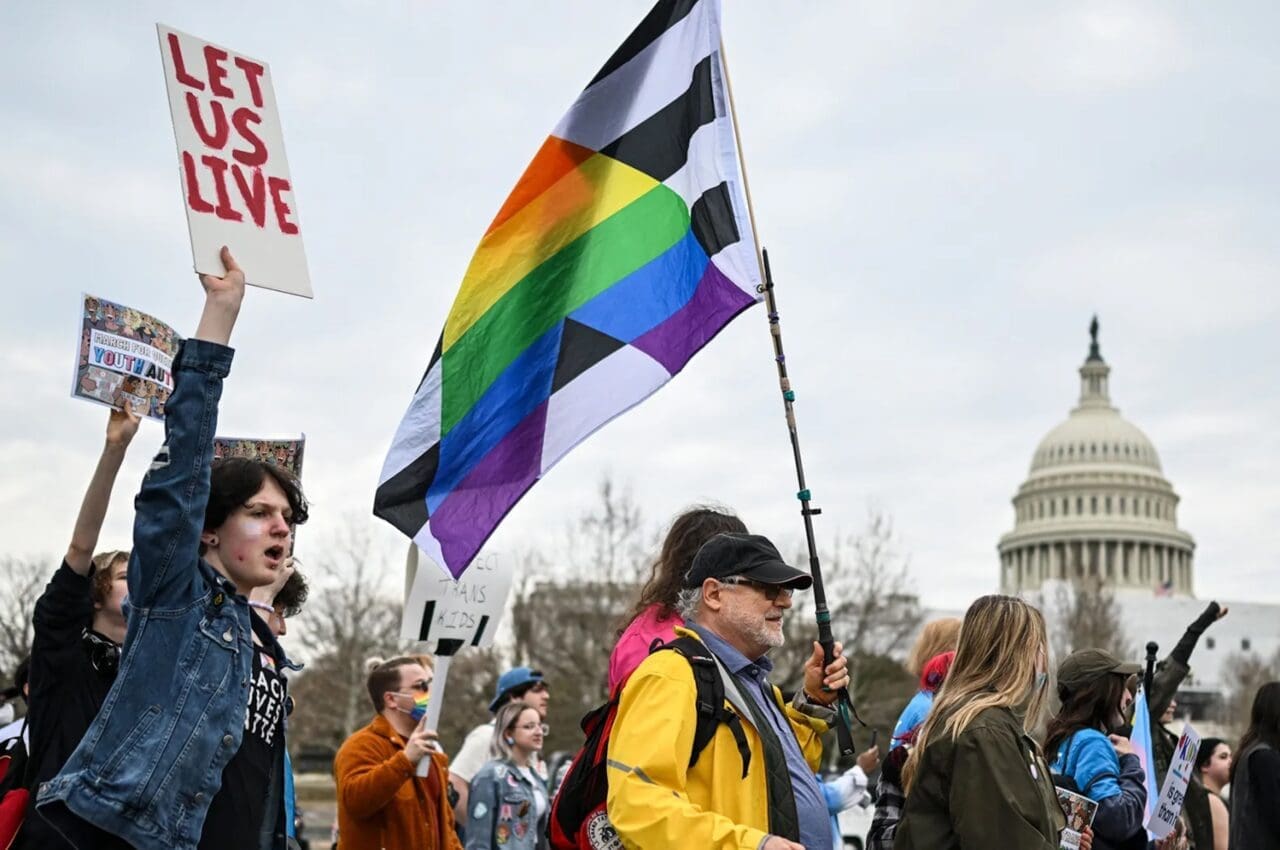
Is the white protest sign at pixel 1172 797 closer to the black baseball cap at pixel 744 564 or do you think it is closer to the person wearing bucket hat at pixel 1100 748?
the person wearing bucket hat at pixel 1100 748

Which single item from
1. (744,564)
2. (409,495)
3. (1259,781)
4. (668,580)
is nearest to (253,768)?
(744,564)

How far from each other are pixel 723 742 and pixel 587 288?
9.12ft

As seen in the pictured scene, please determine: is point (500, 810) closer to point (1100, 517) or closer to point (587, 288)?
point (587, 288)

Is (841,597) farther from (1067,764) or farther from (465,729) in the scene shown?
(1067,764)

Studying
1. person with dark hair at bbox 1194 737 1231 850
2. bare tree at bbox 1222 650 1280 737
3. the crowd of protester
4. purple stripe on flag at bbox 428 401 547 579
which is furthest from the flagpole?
bare tree at bbox 1222 650 1280 737

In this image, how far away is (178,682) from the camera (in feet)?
12.5

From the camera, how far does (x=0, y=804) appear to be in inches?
172

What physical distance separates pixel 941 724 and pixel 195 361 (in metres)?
2.46

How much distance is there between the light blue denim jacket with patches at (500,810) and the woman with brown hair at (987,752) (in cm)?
373

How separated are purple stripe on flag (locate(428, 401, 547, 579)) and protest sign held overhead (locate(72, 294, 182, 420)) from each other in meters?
1.90

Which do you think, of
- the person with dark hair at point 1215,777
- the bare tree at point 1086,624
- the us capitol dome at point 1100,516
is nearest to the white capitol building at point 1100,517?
the us capitol dome at point 1100,516

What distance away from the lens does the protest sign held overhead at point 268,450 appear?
18.5ft

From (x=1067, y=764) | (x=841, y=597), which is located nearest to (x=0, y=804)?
(x=1067, y=764)

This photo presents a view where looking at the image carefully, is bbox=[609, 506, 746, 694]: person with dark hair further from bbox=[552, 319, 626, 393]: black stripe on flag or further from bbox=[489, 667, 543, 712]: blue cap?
bbox=[489, 667, 543, 712]: blue cap
